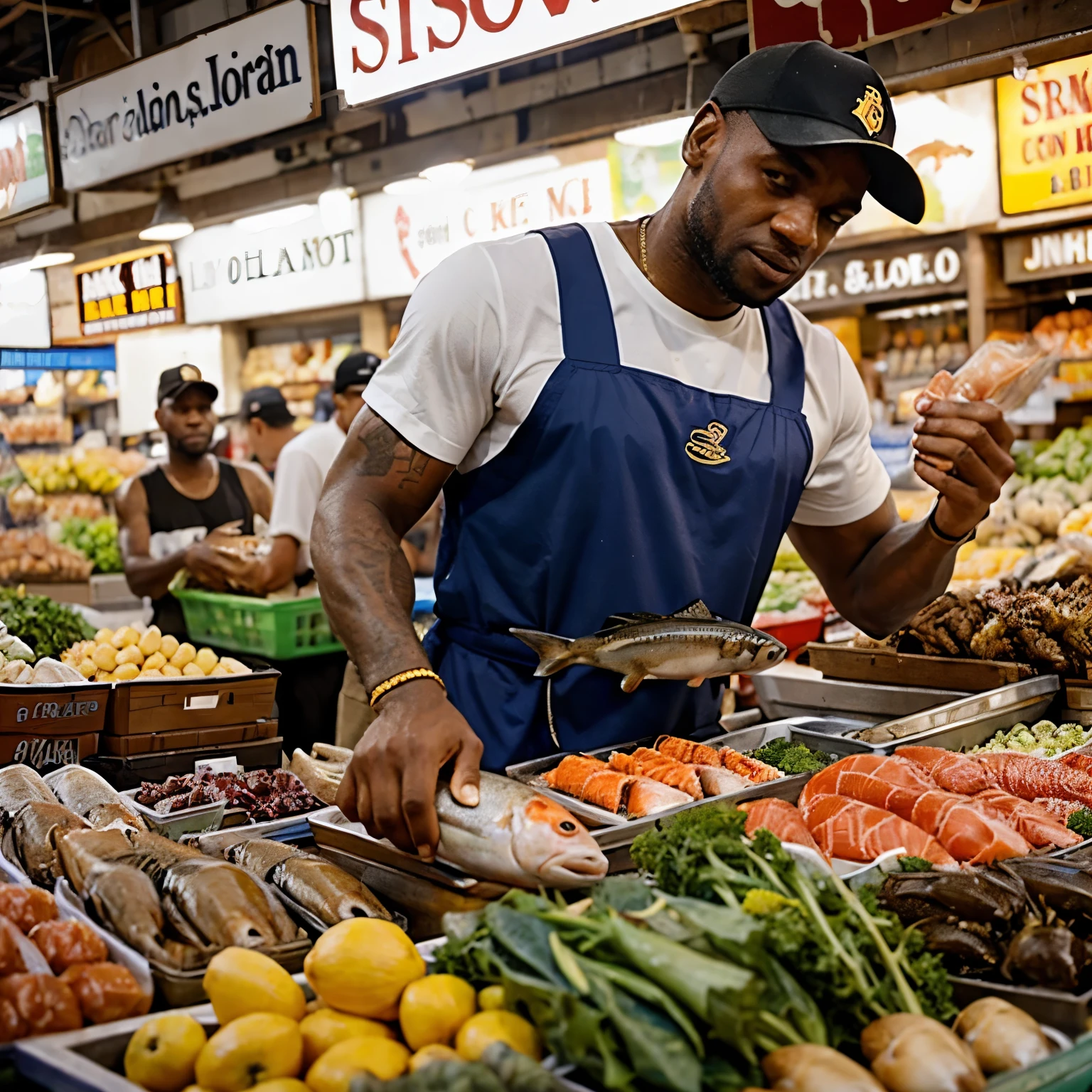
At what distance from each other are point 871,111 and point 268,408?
20.5 ft

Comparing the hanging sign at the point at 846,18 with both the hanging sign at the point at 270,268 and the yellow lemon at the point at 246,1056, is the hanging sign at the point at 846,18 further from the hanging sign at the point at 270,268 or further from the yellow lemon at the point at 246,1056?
the hanging sign at the point at 270,268

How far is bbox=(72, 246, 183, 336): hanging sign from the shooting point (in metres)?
10.1

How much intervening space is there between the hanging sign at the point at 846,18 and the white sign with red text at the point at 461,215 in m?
2.60

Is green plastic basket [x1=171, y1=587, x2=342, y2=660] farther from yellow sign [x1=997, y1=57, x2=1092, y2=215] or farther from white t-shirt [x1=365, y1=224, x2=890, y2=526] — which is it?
yellow sign [x1=997, y1=57, x2=1092, y2=215]

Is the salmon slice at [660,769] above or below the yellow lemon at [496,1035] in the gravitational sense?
above

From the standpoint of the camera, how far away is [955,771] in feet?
9.37

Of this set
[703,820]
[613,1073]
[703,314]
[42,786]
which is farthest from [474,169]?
[613,1073]

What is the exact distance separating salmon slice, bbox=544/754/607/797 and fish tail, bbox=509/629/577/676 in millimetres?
207

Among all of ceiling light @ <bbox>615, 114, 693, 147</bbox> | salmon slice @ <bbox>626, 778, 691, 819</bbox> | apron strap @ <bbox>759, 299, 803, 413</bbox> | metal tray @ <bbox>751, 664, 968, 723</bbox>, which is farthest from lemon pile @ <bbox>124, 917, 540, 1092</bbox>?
ceiling light @ <bbox>615, 114, 693, 147</bbox>

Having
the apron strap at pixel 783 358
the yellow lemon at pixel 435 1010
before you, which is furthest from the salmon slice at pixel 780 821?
the apron strap at pixel 783 358

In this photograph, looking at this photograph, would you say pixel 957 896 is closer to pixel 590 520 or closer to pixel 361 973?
pixel 361 973

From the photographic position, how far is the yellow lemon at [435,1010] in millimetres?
1591

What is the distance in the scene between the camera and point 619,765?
2.81 metres

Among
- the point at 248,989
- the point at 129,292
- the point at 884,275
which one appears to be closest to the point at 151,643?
the point at 248,989
